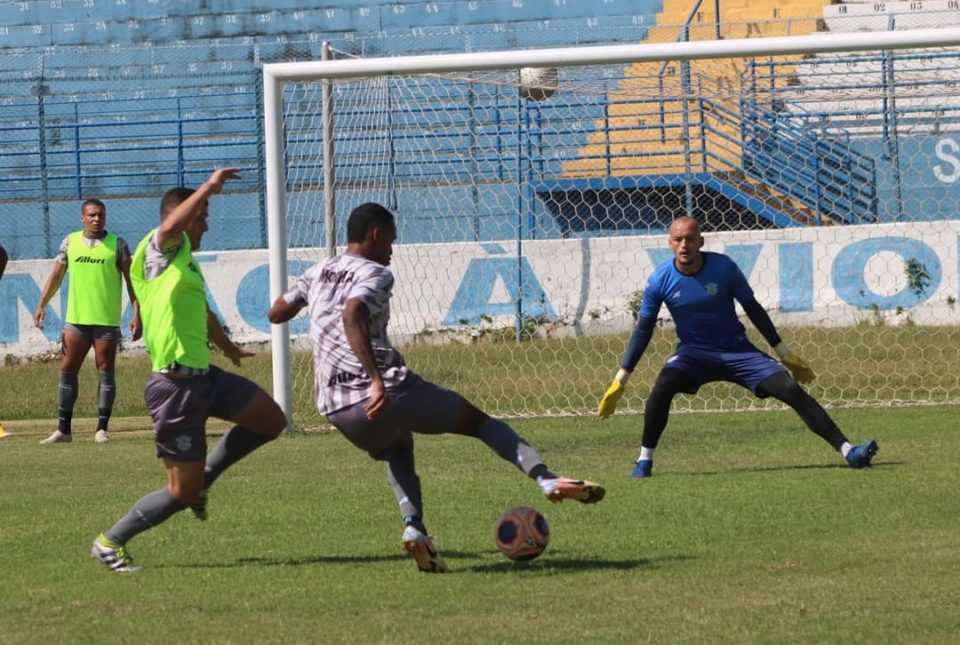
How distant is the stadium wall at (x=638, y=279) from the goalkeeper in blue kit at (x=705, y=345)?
24.2 feet

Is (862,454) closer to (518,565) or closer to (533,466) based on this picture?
(518,565)

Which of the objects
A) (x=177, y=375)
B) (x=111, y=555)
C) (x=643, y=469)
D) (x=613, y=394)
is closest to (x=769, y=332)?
(x=613, y=394)

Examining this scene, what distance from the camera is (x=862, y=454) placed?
32.3 ft

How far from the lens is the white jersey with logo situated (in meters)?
6.77

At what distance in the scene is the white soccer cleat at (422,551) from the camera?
6750 millimetres

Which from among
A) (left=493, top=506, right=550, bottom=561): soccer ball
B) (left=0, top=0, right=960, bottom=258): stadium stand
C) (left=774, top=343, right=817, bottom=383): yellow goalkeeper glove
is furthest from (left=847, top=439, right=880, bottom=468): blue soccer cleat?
(left=0, top=0, right=960, bottom=258): stadium stand

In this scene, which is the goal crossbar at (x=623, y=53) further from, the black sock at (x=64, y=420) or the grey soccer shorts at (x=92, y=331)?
the black sock at (x=64, y=420)

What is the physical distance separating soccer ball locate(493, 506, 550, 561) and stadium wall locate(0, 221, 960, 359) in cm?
1053

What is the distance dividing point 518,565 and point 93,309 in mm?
7322

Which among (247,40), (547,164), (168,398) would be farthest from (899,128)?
(168,398)

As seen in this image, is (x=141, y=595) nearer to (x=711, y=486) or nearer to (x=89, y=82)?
(x=711, y=486)

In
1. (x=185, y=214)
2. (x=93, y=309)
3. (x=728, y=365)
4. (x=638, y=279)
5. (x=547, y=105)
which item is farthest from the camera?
(x=547, y=105)

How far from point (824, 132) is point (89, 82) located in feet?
46.9

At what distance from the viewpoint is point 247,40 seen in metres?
29.6
